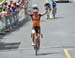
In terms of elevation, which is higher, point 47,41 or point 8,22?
point 47,41

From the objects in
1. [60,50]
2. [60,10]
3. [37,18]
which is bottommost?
[60,10]

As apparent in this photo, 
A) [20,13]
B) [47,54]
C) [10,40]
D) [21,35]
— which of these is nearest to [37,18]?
[47,54]

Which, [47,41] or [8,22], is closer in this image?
[47,41]

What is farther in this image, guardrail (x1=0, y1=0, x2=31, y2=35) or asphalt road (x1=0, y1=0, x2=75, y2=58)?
guardrail (x1=0, y1=0, x2=31, y2=35)

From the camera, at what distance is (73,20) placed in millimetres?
39656

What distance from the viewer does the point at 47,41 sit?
25.5 meters

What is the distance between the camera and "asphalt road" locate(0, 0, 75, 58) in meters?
20.1

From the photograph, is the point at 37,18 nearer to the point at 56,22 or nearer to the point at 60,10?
the point at 56,22

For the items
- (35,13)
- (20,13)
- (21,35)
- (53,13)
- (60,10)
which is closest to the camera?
(35,13)

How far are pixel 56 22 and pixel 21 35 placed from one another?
871 cm

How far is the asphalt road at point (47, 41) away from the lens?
20125 mm

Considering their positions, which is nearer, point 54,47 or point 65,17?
point 54,47

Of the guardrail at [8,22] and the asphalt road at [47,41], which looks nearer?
the asphalt road at [47,41]

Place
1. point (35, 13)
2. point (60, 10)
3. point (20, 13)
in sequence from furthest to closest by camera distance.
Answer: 1. point (60, 10)
2. point (20, 13)
3. point (35, 13)
